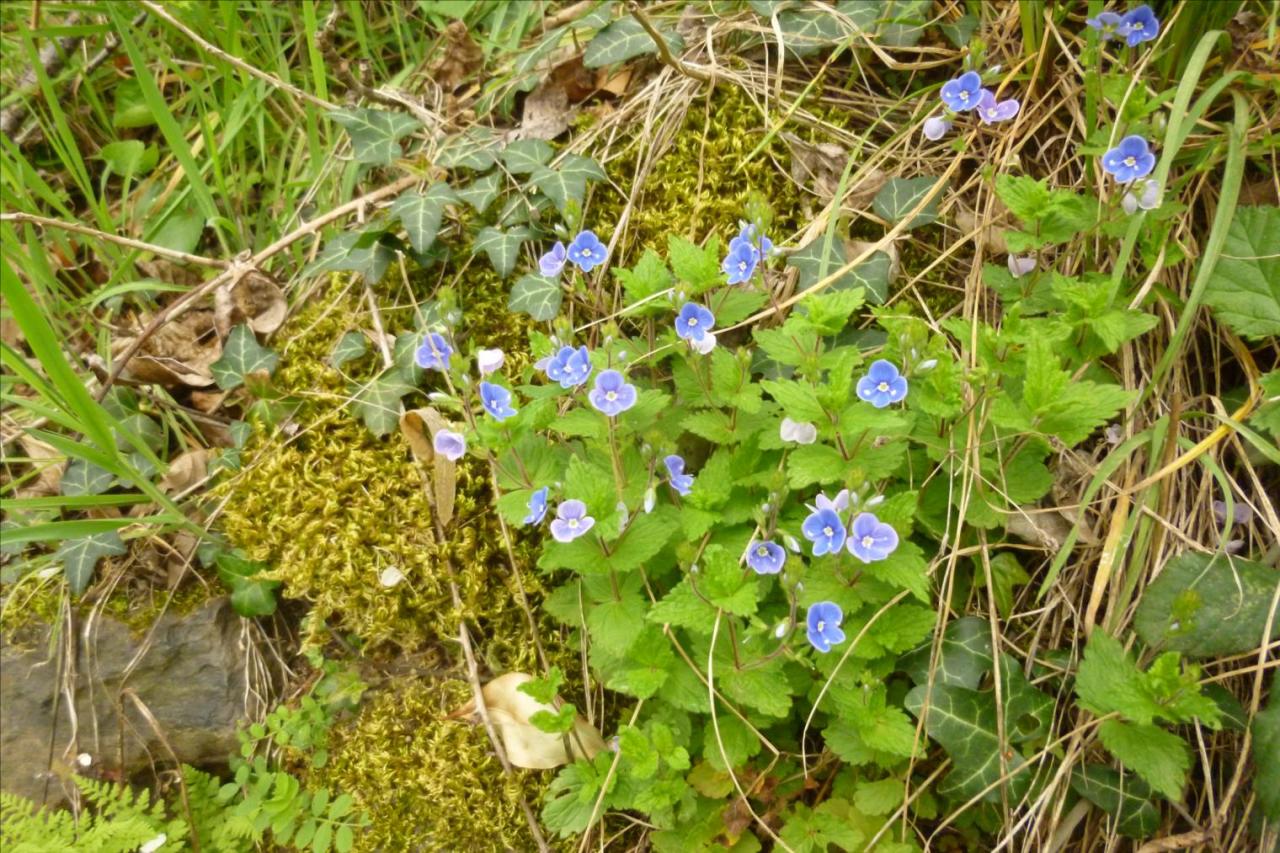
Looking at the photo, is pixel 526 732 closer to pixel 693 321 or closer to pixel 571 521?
pixel 571 521

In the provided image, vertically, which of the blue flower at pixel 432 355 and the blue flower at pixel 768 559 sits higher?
the blue flower at pixel 432 355

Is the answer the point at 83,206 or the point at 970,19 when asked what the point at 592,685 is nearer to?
the point at 970,19

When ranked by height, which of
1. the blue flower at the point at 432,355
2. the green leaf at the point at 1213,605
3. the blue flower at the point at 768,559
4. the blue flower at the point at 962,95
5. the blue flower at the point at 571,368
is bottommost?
the green leaf at the point at 1213,605

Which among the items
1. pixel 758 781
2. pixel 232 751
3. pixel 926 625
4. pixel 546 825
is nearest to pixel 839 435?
pixel 926 625

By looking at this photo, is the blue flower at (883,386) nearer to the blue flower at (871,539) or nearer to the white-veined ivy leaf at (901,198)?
the blue flower at (871,539)

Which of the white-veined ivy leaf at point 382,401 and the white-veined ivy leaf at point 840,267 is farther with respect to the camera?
the white-veined ivy leaf at point 382,401

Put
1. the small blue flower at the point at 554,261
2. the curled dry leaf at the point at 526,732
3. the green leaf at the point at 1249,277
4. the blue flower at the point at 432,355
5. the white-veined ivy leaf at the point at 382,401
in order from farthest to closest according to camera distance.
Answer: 1. the white-veined ivy leaf at the point at 382,401
2. the small blue flower at the point at 554,261
3. the blue flower at the point at 432,355
4. the curled dry leaf at the point at 526,732
5. the green leaf at the point at 1249,277

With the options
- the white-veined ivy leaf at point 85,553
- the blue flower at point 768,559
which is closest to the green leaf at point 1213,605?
the blue flower at point 768,559
